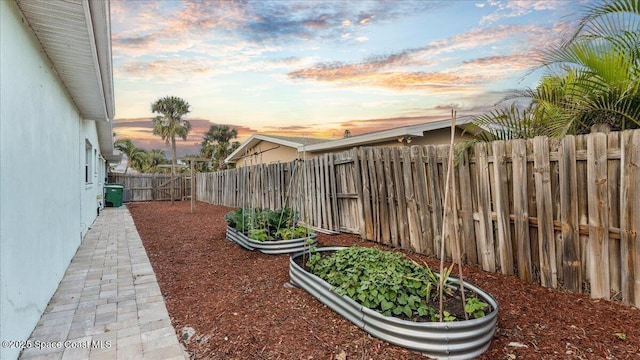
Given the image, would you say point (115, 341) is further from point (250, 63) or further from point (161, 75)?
point (161, 75)

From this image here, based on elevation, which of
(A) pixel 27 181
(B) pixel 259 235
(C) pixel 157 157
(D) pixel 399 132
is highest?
(C) pixel 157 157

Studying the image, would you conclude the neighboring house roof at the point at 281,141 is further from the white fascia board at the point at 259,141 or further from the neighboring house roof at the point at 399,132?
the neighboring house roof at the point at 399,132

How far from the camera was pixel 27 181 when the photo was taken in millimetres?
2611

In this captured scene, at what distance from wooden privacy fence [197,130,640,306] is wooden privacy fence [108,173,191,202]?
16.3 metres

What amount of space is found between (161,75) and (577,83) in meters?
10.3

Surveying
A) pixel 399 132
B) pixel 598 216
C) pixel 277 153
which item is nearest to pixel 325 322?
pixel 598 216

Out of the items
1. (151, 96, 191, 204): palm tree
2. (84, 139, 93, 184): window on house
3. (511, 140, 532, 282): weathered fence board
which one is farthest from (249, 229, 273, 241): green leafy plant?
(151, 96, 191, 204): palm tree

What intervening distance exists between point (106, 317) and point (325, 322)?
2.09 meters

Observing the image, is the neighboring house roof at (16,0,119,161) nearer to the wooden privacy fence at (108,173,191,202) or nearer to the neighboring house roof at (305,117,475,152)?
the neighboring house roof at (305,117,475,152)

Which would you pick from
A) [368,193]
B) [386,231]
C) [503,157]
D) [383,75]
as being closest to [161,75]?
[383,75]

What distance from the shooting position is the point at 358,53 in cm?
841

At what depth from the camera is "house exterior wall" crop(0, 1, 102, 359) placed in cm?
211

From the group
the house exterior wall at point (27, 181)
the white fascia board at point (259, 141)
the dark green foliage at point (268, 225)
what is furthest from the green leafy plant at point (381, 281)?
the white fascia board at point (259, 141)

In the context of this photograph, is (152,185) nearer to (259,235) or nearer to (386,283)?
(259,235)
